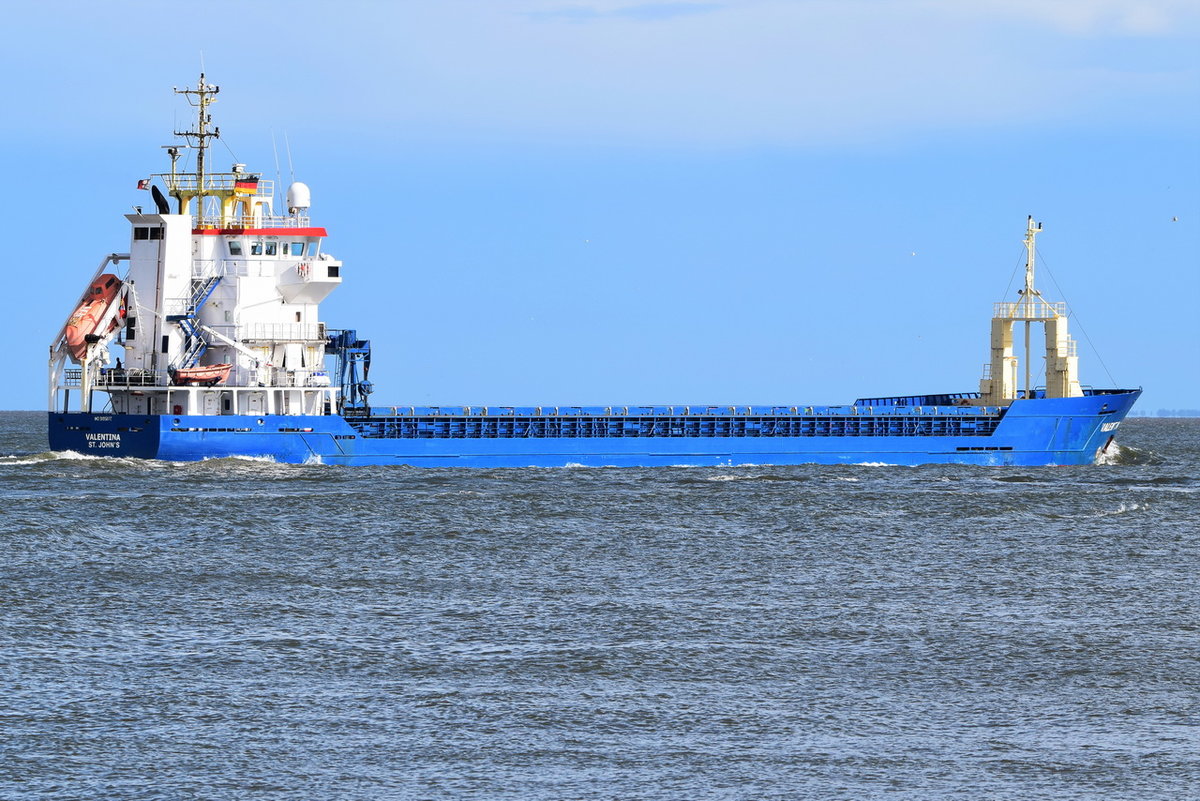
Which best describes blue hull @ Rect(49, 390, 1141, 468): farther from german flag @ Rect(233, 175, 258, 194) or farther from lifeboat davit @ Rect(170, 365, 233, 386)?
german flag @ Rect(233, 175, 258, 194)

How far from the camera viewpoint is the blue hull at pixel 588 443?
150ft

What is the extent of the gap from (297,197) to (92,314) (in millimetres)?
6965

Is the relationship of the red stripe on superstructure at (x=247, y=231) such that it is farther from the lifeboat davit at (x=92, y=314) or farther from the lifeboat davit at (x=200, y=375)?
the lifeboat davit at (x=200, y=375)

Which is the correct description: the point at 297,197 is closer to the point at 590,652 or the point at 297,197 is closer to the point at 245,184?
the point at 245,184

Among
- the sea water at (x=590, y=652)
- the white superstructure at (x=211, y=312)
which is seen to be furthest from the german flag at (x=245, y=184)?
the sea water at (x=590, y=652)

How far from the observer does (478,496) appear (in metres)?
39.7

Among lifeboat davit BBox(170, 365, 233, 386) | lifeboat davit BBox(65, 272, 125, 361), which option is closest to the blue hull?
lifeboat davit BBox(170, 365, 233, 386)

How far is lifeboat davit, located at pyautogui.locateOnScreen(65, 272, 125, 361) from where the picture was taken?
45969 mm

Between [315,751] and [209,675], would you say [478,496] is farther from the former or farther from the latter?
[315,751]

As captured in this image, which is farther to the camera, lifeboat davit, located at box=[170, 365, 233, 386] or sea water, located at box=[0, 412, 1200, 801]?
lifeboat davit, located at box=[170, 365, 233, 386]

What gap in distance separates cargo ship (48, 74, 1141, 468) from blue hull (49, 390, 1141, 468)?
0.05 m

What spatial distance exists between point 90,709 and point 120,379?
31363 millimetres

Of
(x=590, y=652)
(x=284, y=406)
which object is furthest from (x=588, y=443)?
(x=590, y=652)

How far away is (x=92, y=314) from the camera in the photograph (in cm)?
4625
